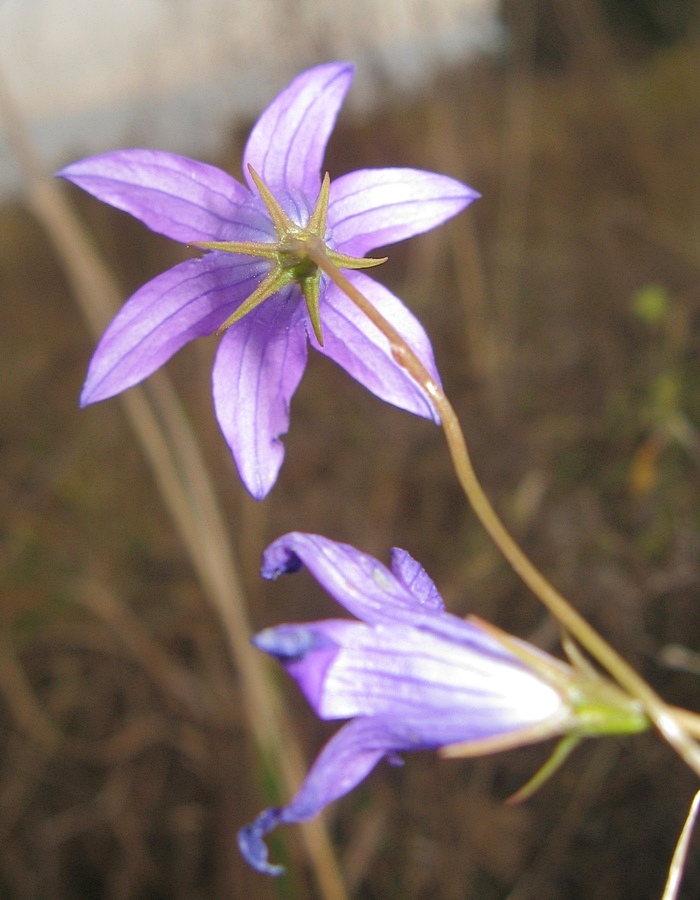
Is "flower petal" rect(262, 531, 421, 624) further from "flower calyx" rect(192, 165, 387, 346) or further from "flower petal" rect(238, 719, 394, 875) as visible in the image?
"flower calyx" rect(192, 165, 387, 346)

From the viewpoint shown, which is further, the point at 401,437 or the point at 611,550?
the point at 401,437

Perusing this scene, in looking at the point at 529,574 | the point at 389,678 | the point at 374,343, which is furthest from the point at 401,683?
the point at 374,343

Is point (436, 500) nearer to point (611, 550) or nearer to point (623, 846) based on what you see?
point (611, 550)

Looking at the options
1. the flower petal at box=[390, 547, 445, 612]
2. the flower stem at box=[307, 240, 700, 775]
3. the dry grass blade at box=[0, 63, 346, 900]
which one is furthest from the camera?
the dry grass blade at box=[0, 63, 346, 900]

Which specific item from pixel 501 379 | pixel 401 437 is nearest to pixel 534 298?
pixel 501 379

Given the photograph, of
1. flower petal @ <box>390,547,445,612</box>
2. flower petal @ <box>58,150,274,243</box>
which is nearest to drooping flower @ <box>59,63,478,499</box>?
flower petal @ <box>58,150,274,243</box>

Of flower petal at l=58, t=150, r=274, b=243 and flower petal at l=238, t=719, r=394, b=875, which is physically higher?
flower petal at l=58, t=150, r=274, b=243

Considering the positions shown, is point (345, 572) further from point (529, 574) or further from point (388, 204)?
point (388, 204)
